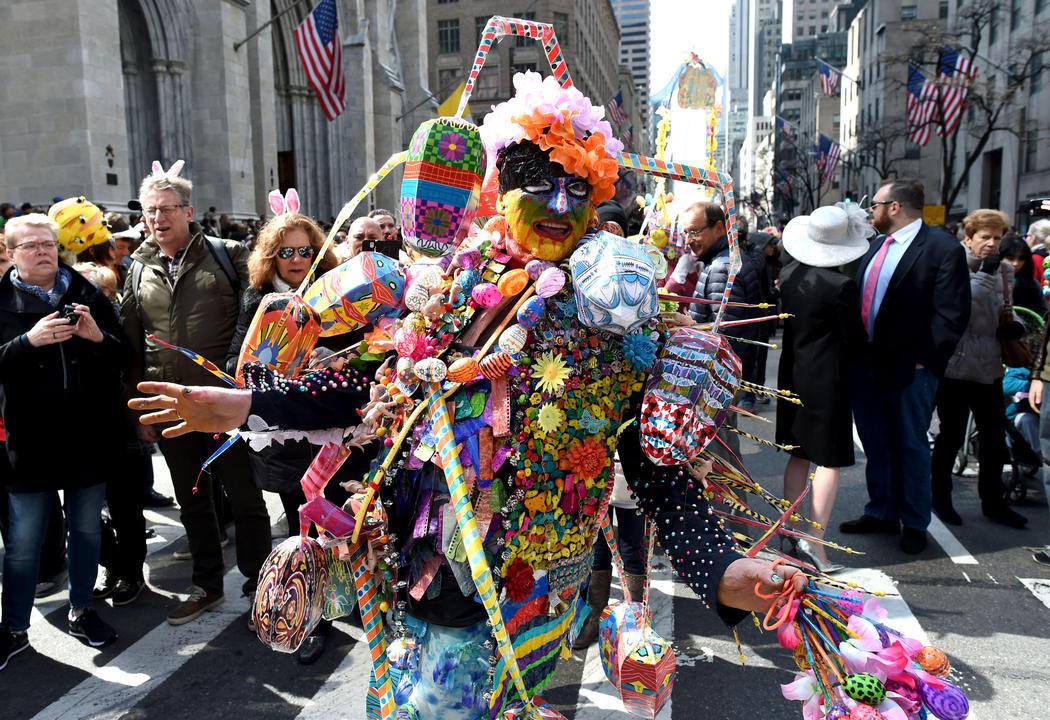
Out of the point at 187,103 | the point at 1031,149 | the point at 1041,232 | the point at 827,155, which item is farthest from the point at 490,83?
the point at 1041,232


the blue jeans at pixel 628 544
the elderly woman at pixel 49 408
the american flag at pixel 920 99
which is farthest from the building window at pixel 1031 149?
the elderly woman at pixel 49 408

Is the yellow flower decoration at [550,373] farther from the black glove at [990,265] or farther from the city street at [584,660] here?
the black glove at [990,265]

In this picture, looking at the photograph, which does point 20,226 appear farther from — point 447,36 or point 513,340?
point 447,36

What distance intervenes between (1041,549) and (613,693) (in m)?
3.28

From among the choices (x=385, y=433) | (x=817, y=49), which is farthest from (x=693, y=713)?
(x=817, y=49)

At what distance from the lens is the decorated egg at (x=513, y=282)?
1927 millimetres

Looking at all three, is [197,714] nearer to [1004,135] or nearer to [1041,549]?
[1041,549]

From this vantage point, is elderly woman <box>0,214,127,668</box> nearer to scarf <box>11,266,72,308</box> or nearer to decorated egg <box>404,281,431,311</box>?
scarf <box>11,266,72,308</box>

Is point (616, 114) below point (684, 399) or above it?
above

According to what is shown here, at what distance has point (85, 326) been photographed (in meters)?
Result: 3.73

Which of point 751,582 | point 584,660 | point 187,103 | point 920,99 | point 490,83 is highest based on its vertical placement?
point 490,83

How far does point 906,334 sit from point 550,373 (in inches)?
146

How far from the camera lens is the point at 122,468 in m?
4.19

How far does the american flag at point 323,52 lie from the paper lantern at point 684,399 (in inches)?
629
